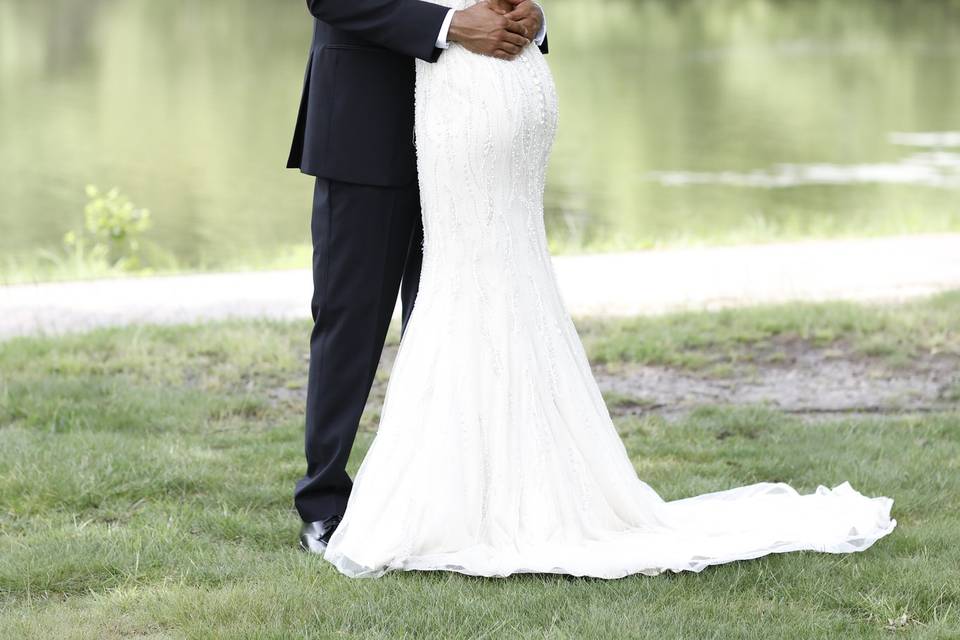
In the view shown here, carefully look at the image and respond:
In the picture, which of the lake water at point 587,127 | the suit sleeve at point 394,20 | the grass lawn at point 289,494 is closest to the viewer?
the grass lawn at point 289,494

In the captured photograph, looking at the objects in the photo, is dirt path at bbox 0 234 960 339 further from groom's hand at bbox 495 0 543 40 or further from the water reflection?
the water reflection

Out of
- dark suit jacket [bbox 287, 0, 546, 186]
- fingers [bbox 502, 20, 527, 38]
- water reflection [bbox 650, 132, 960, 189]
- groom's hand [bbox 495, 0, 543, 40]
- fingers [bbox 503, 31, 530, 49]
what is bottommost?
water reflection [bbox 650, 132, 960, 189]

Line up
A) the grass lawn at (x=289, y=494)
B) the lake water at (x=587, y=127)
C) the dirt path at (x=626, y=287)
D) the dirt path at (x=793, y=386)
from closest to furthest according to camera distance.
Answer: the grass lawn at (x=289, y=494) < the dirt path at (x=793, y=386) < the dirt path at (x=626, y=287) < the lake water at (x=587, y=127)

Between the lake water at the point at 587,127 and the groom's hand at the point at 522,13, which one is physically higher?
the groom's hand at the point at 522,13

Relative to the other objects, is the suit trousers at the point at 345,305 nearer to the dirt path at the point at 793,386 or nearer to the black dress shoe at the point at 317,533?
the black dress shoe at the point at 317,533

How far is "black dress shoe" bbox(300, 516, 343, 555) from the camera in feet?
10.8

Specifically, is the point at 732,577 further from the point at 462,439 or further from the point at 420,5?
the point at 420,5

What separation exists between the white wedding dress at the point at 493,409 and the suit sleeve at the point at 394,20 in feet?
0.29

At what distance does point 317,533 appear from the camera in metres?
3.34

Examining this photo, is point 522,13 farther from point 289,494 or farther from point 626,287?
point 626,287

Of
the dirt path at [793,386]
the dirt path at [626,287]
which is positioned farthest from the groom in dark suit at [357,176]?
the dirt path at [626,287]

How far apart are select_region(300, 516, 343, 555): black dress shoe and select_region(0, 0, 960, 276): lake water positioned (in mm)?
5971

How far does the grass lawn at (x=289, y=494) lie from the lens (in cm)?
281

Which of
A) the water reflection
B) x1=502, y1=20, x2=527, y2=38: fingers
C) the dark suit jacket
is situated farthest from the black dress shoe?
the water reflection
